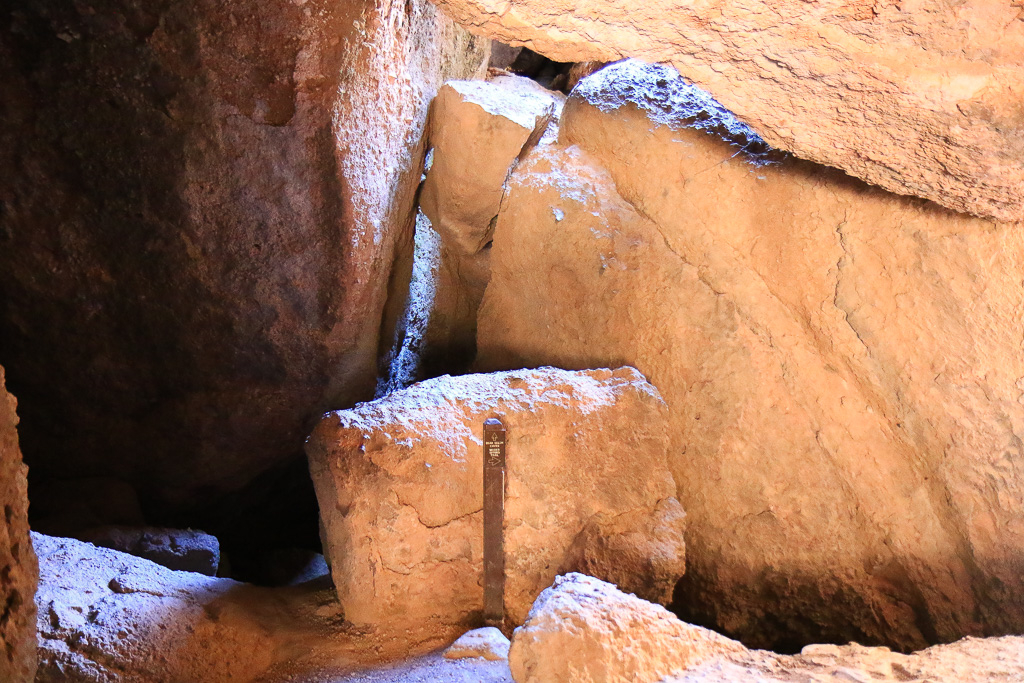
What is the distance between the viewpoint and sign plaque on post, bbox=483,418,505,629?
9.46 feet

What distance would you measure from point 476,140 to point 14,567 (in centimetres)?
279

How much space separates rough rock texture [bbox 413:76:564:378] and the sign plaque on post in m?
1.62

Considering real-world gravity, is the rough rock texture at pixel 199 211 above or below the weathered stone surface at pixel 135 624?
above

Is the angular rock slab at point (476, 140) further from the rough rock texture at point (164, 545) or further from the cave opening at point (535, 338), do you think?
the rough rock texture at point (164, 545)

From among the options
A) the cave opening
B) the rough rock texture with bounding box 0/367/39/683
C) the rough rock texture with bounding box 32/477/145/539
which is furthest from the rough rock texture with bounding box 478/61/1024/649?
the rough rock texture with bounding box 32/477/145/539

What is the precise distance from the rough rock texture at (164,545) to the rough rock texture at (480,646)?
2.08 metres

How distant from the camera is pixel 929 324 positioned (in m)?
2.45

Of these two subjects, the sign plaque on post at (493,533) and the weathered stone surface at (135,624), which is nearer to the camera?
the weathered stone surface at (135,624)

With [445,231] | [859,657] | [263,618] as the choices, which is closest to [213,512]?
[263,618]

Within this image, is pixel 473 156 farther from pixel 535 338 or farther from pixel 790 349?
pixel 790 349

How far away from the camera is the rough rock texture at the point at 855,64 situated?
1.66 m

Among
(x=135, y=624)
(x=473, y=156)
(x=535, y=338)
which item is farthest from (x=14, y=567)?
(x=473, y=156)

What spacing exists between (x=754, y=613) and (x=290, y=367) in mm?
2515

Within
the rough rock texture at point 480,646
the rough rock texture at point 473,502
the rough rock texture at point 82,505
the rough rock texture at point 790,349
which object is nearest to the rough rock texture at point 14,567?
the rough rock texture at point 473,502
